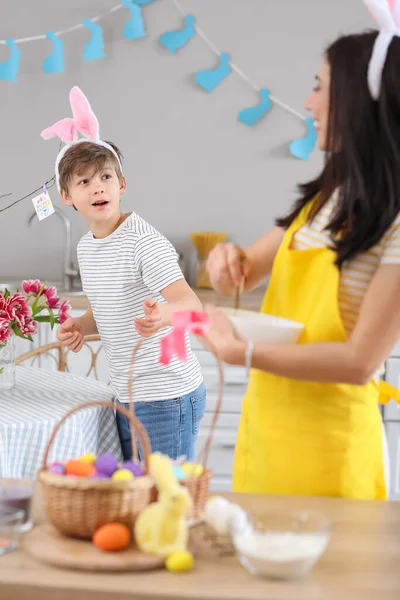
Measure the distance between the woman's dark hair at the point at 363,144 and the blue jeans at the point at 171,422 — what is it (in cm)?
84

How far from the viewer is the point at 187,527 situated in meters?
1.07

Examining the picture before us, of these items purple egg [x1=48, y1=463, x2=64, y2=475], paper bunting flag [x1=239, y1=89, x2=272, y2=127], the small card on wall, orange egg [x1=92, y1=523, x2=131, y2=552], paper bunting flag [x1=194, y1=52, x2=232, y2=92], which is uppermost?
paper bunting flag [x1=194, y1=52, x2=232, y2=92]

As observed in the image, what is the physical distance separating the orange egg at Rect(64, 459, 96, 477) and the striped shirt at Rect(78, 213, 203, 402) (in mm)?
905

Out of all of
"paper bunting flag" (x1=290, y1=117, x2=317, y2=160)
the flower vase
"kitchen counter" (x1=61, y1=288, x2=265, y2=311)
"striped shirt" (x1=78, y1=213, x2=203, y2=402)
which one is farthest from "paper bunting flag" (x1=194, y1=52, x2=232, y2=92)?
the flower vase

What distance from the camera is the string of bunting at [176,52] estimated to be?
142 inches

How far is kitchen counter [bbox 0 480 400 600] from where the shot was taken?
3.05ft

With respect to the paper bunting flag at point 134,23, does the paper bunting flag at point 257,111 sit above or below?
below

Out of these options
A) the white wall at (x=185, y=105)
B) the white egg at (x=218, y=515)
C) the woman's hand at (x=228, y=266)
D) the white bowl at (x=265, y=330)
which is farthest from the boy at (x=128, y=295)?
the white wall at (x=185, y=105)

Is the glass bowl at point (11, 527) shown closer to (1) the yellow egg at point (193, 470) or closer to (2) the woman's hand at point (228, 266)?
(1) the yellow egg at point (193, 470)

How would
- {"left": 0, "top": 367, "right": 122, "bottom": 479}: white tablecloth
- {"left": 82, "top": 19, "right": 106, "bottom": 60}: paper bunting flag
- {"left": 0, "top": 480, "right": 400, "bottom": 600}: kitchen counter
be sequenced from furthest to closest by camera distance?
{"left": 82, "top": 19, "right": 106, "bottom": 60}: paper bunting flag, {"left": 0, "top": 367, "right": 122, "bottom": 479}: white tablecloth, {"left": 0, "top": 480, "right": 400, "bottom": 600}: kitchen counter

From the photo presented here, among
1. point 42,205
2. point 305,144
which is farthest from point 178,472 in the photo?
point 305,144

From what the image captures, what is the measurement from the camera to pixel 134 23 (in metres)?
3.59

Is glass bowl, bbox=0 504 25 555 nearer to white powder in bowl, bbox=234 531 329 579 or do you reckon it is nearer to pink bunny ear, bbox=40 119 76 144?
white powder in bowl, bbox=234 531 329 579

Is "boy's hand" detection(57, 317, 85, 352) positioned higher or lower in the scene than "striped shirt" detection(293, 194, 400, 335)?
lower
